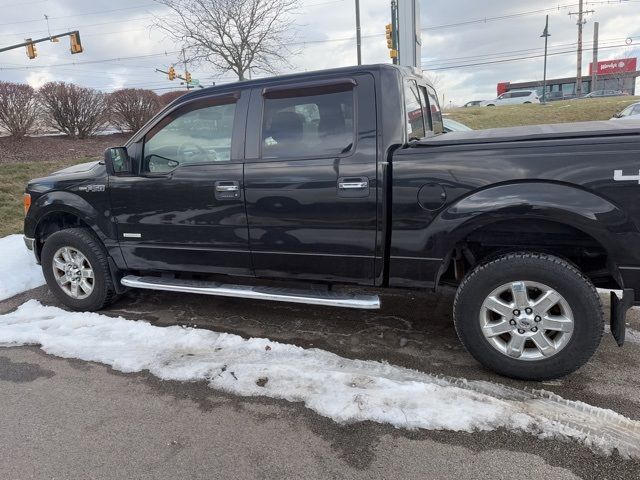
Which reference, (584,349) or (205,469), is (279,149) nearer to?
(205,469)

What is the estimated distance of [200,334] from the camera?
152 inches

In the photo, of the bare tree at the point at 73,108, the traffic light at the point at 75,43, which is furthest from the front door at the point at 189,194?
the traffic light at the point at 75,43

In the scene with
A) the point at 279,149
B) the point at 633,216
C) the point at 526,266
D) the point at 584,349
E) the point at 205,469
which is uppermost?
the point at 279,149

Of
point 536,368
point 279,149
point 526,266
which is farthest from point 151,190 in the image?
point 536,368

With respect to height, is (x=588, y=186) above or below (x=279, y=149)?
below

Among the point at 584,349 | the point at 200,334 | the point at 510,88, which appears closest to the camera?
the point at 584,349

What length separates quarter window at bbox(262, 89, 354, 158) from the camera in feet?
11.2

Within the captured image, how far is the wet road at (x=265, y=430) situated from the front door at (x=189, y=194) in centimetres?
81

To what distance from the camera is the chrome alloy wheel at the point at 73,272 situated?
4.46 m

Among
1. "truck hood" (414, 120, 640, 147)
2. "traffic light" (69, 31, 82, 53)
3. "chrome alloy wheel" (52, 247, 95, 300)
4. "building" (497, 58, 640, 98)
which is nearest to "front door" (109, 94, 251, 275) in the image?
"chrome alloy wheel" (52, 247, 95, 300)

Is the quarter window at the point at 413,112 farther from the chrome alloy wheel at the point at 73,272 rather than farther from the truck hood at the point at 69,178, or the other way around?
the chrome alloy wheel at the point at 73,272

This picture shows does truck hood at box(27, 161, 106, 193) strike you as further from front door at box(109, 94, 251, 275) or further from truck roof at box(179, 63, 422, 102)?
truck roof at box(179, 63, 422, 102)

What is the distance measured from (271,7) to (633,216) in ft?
58.3

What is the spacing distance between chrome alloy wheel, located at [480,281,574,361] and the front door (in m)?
1.89
